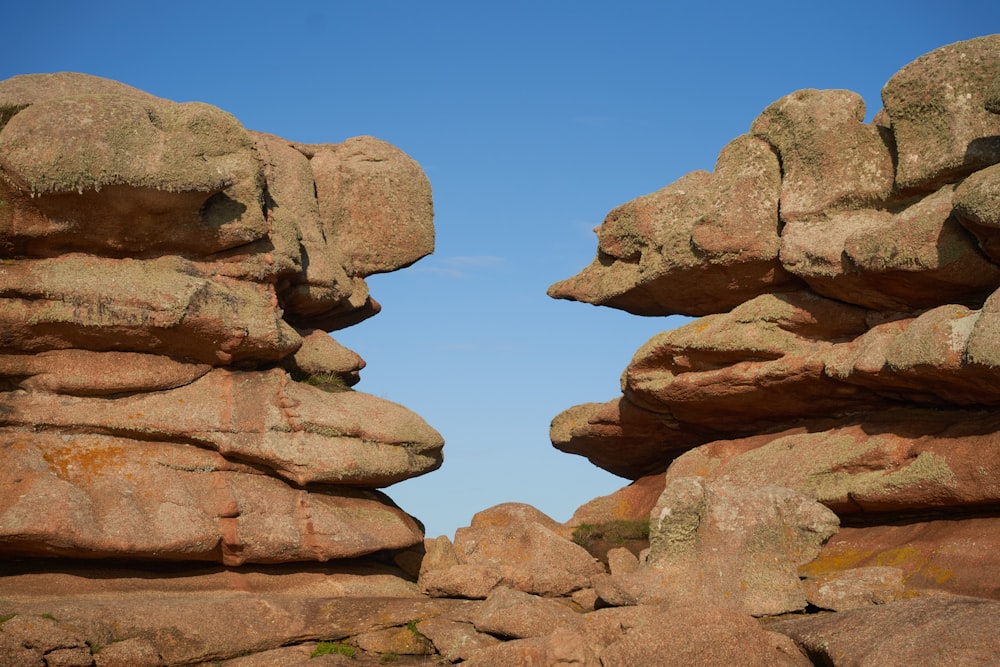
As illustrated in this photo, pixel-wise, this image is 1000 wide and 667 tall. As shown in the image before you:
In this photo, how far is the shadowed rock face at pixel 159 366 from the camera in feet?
75.5

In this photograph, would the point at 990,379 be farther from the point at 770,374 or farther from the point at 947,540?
the point at 770,374

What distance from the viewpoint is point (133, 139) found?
24047 mm

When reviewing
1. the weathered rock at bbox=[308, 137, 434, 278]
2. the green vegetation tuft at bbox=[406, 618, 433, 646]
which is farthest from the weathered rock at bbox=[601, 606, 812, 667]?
the weathered rock at bbox=[308, 137, 434, 278]

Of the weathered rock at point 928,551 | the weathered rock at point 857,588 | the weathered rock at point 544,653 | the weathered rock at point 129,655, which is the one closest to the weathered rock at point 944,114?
the weathered rock at point 928,551

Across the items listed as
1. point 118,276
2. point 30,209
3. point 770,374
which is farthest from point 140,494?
point 770,374

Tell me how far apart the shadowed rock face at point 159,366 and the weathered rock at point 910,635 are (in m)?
11.9

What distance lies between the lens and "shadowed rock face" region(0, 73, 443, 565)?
906 inches

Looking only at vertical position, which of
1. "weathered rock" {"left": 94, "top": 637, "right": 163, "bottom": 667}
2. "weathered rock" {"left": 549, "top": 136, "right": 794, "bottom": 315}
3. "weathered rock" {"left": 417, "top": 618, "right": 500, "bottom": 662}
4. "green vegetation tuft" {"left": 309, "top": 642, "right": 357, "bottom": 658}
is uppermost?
"weathered rock" {"left": 549, "top": 136, "right": 794, "bottom": 315}

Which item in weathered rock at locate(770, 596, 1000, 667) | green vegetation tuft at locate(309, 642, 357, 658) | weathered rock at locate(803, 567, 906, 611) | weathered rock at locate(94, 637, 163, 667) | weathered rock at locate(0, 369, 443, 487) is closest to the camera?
weathered rock at locate(770, 596, 1000, 667)

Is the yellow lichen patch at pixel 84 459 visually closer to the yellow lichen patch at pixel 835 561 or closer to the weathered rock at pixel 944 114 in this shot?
the yellow lichen patch at pixel 835 561

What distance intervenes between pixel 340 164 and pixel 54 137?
958 centimetres

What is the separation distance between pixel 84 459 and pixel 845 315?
17.5 meters

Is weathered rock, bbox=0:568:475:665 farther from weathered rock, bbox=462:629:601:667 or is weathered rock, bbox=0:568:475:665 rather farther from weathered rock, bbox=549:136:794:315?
weathered rock, bbox=549:136:794:315

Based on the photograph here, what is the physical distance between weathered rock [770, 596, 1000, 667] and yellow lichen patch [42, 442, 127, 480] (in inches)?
569
